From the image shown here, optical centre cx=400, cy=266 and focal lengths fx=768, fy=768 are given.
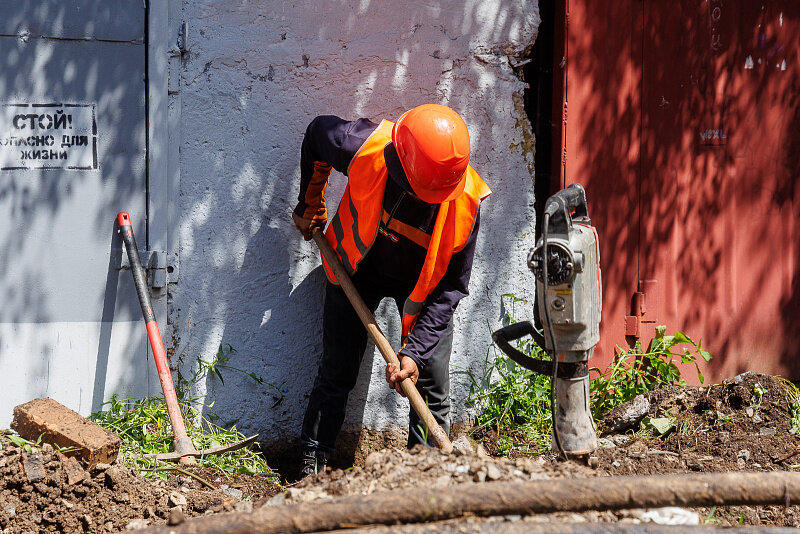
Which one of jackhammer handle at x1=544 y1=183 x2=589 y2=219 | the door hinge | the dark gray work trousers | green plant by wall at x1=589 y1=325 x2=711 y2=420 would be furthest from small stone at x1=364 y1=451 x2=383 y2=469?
the door hinge

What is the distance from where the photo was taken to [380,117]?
4348 millimetres

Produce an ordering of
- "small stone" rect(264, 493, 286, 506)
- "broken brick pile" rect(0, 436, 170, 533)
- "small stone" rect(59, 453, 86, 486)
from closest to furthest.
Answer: "small stone" rect(264, 493, 286, 506) < "broken brick pile" rect(0, 436, 170, 533) < "small stone" rect(59, 453, 86, 486)

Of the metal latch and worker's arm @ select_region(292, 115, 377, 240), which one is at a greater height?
worker's arm @ select_region(292, 115, 377, 240)

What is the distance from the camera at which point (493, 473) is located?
8.65ft

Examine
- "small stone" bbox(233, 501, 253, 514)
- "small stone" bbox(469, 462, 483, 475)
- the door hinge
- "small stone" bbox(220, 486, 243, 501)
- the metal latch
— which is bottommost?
"small stone" bbox(220, 486, 243, 501)

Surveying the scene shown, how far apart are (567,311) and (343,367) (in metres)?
1.62

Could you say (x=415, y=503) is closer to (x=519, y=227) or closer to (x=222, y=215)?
(x=222, y=215)

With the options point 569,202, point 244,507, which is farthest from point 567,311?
point 244,507

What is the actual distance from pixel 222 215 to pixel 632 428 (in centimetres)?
270

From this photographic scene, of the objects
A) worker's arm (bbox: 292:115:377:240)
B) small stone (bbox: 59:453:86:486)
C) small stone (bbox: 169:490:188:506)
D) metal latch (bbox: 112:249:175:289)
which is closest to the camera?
small stone (bbox: 59:453:86:486)

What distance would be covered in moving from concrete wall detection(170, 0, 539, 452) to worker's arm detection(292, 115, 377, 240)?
0.19m

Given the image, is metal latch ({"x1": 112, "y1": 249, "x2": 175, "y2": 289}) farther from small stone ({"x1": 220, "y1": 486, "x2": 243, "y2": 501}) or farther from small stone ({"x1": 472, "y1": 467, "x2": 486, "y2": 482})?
small stone ({"x1": 472, "y1": 467, "x2": 486, "y2": 482})

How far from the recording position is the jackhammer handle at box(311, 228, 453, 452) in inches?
139

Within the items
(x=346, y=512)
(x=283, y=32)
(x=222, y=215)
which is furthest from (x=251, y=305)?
(x=346, y=512)
